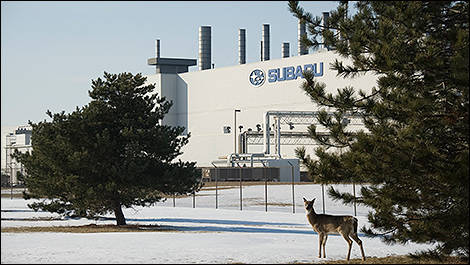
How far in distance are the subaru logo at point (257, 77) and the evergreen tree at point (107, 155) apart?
6532 centimetres

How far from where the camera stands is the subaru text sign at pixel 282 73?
89562mm

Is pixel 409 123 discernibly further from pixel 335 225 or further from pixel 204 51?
pixel 204 51

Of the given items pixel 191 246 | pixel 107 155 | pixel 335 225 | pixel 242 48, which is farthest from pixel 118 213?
pixel 242 48

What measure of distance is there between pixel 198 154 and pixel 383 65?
87.3 metres

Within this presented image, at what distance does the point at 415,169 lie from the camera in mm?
16797

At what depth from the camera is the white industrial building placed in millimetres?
88875

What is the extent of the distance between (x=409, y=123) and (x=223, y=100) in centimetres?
8474

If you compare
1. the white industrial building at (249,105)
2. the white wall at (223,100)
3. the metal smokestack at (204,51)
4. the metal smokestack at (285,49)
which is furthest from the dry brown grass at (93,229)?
the metal smokestack at (204,51)

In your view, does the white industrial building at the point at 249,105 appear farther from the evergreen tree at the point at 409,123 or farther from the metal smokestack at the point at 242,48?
the evergreen tree at the point at 409,123

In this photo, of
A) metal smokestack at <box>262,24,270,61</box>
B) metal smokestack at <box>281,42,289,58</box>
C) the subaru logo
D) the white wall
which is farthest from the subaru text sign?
metal smokestack at <box>281,42,289,58</box>

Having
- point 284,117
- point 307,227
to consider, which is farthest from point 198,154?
point 307,227

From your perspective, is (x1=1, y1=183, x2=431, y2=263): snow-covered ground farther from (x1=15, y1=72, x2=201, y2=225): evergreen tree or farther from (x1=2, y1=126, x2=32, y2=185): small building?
(x1=2, y1=126, x2=32, y2=185): small building

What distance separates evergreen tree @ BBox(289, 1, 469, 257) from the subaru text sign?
7053 cm

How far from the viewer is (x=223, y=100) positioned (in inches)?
4006
